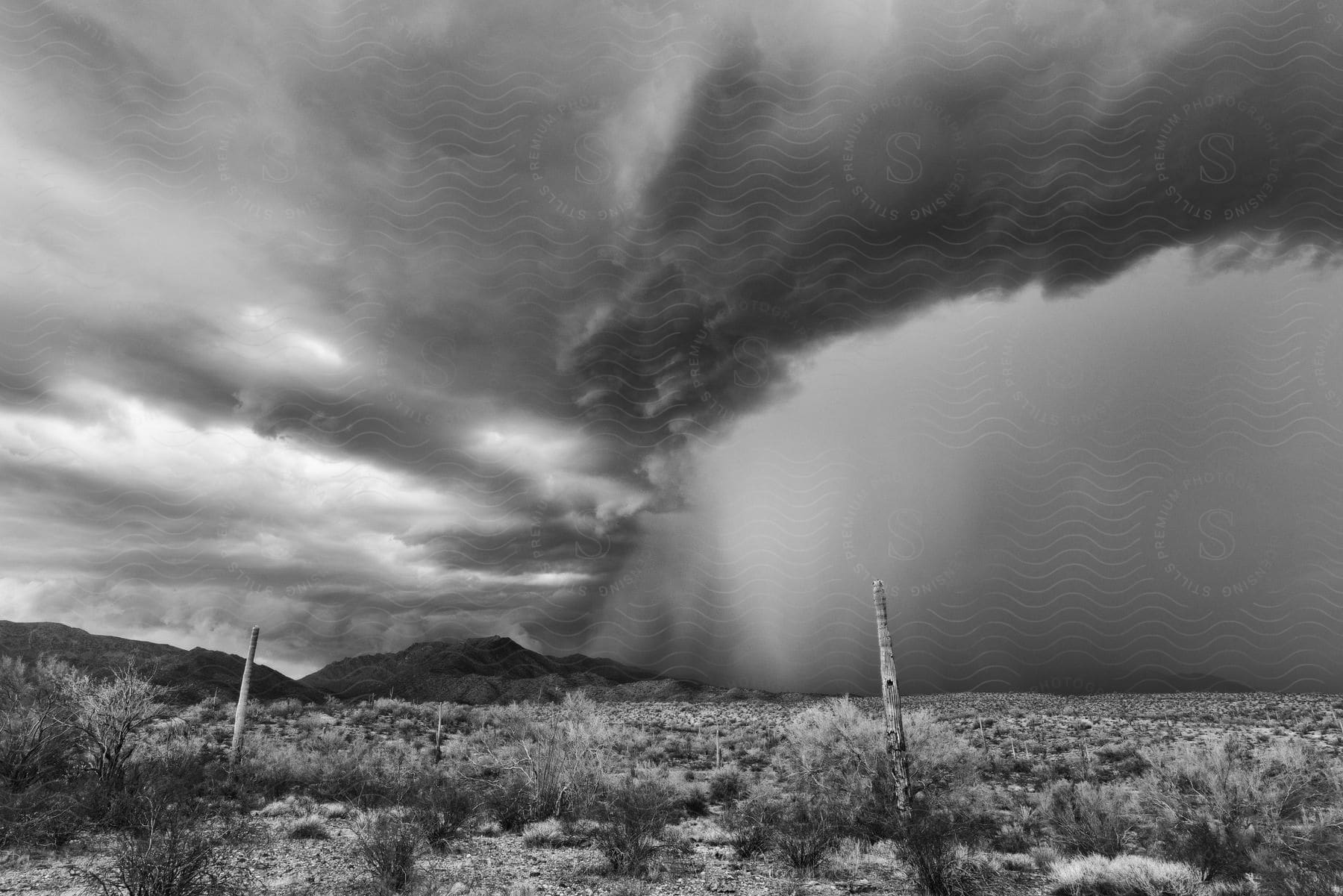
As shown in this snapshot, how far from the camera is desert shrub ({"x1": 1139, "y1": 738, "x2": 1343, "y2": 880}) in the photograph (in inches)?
442

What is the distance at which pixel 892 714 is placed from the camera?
46.3ft

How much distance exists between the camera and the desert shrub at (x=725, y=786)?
70.7ft

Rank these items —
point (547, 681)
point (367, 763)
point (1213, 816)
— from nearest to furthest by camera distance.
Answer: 1. point (1213, 816)
2. point (367, 763)
3. point (547, 681)

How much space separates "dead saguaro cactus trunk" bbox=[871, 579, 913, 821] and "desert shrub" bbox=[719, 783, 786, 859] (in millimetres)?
2910

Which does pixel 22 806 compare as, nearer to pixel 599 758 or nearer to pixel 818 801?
pixel 599 758

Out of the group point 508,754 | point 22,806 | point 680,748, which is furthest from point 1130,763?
point 22,806

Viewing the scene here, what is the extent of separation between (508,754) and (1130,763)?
25.7 m

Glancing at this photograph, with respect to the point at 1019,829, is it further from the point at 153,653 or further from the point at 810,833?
the point at 153,653

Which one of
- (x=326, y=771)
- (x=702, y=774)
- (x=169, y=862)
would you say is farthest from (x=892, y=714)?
(x=326, y=771)

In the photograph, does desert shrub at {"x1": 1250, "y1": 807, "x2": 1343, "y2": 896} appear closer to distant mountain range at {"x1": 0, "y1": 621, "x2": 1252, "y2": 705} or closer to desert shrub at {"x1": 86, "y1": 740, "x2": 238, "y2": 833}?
desert shrub at {"x1": 86, "y1": 740, "x2": 238, "y2": 833}

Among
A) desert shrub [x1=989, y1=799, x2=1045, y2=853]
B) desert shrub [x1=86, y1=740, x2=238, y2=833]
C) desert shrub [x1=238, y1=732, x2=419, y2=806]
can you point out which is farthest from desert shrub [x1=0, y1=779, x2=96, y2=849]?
desert shrub [x1=989, y1=799, x2=1045, y2=853]

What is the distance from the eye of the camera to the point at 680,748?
3497 centimetres

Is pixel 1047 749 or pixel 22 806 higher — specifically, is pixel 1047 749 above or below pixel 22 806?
below

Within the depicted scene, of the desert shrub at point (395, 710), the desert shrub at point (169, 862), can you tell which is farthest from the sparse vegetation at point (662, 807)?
the desert shrub at point (395, 710)
